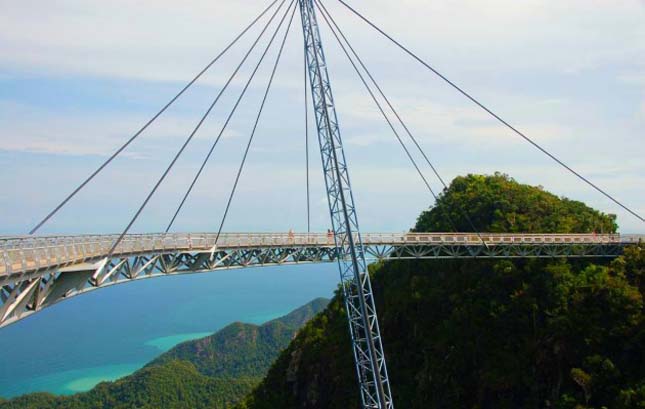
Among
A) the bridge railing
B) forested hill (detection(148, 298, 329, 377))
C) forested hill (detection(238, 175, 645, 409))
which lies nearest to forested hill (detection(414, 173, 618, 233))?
forested hill (detection(238, 175, 645, 409))

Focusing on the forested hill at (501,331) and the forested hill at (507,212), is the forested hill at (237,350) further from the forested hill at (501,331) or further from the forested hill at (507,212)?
the forested hill at (507,212)

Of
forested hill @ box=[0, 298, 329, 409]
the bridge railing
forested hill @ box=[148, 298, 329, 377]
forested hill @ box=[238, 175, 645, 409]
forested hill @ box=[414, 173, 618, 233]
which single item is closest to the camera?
the bridge railing

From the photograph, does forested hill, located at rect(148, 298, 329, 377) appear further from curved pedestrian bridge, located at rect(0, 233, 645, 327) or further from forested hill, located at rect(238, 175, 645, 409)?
curved pedestrian bridge, located at rect(0, 233, 645, 327)

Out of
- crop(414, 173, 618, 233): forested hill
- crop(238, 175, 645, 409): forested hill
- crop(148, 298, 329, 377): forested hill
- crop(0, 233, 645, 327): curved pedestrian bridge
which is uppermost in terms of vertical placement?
crop(414, 173, 618, 233): forested hill

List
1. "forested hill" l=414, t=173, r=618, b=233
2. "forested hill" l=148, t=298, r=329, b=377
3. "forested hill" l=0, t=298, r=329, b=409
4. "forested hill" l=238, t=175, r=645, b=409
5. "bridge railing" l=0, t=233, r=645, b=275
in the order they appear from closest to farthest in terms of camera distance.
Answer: "bridge railing" l=0, t=233, r=645, b=275 < "forested hill" l=238, t=175, r=645, b=409 < "forested hill" l=414, t=173, r=618, b=233 < "forested hill" l=0, t=298, r=329, b=409 < "forested hill" l=148, t=298, r=329, b=377

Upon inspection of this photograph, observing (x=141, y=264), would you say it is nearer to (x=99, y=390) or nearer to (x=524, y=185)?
(x=524, y=185)

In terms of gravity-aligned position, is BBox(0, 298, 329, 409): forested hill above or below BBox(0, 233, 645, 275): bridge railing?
below

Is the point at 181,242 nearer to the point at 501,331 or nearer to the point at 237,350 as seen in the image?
the point at 501,331
